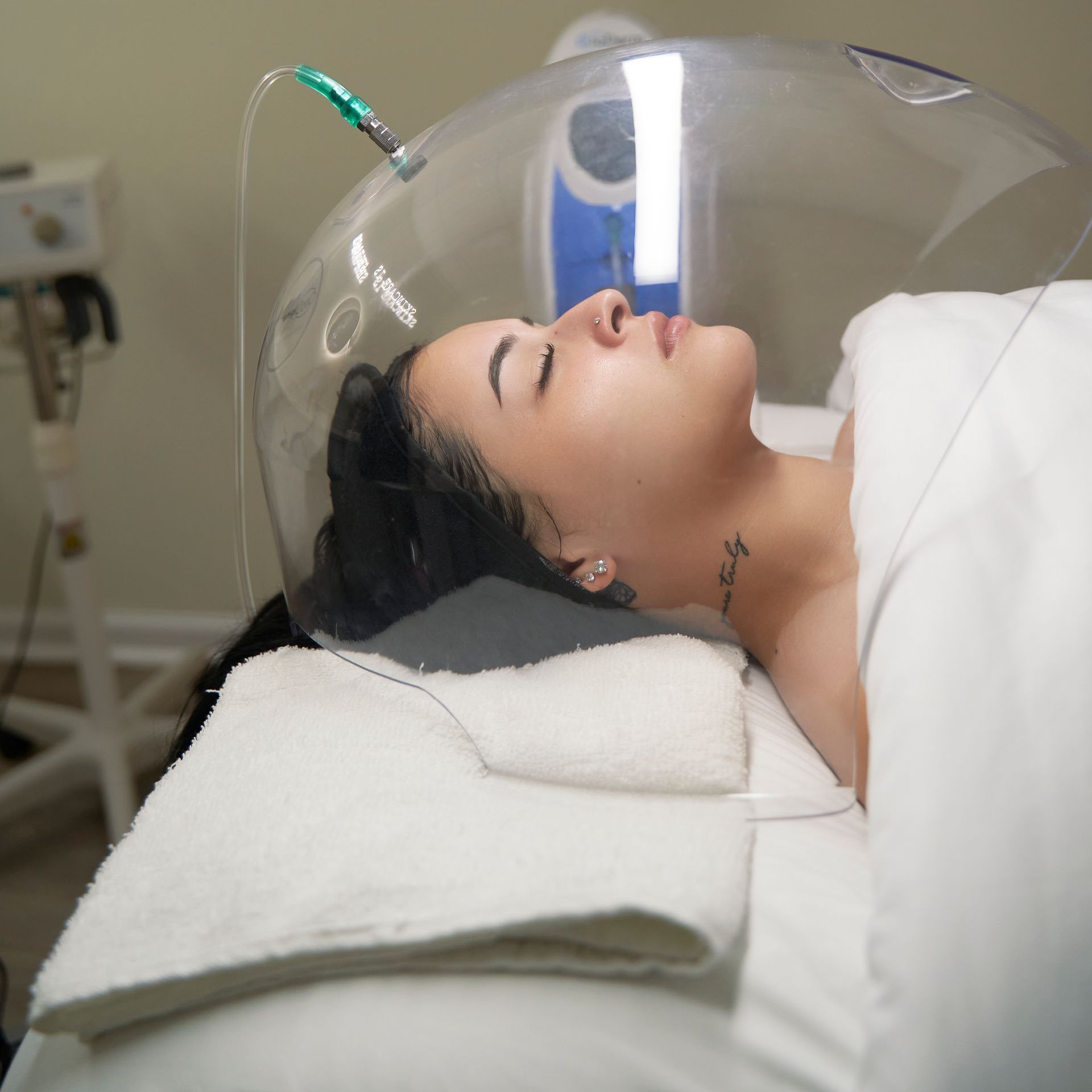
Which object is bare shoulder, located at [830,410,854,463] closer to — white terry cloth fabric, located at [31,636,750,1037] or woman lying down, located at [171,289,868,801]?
woman lying down, located at [171,289,868,801]

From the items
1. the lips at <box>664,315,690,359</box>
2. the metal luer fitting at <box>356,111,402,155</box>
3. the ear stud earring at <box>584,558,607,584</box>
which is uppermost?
the metal luer fitting at <box>356,111,402,155</box>

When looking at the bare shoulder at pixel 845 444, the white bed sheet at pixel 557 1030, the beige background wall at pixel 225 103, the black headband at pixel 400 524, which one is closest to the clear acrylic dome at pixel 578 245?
the black headband at pixel 400 524

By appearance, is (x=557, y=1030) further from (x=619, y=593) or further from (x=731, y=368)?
(x=731, y=368)

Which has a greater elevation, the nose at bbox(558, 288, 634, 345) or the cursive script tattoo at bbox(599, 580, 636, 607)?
the nose at bbox(558, 288, 634, 345)

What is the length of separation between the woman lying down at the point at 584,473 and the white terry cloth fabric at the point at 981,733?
143 millimetres

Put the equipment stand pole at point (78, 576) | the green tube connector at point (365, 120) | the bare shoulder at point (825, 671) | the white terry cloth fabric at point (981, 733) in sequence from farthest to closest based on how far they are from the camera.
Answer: the equipment stand pole at point (78, 576), the green tube connector at point (365, 120), the bare shoulder at point (825, 671), the white terry cloth fabric at point (981, 733)

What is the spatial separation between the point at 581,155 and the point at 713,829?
24.7 inches

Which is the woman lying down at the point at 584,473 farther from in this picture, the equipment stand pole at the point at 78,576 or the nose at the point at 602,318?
the equipment stand pole at the point at 78,576

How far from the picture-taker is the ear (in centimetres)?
86

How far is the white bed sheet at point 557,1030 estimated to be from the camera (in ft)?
1.86

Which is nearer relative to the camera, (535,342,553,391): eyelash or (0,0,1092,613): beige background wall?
(535,342,553,391): eyelash

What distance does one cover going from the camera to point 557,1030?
58cm

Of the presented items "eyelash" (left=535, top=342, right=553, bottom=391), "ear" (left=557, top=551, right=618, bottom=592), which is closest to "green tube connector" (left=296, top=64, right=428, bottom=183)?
"eyelash" (left=535, top=342, right=553, bottom=391)

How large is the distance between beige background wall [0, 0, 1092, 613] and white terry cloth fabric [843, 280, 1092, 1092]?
0.97 meters
